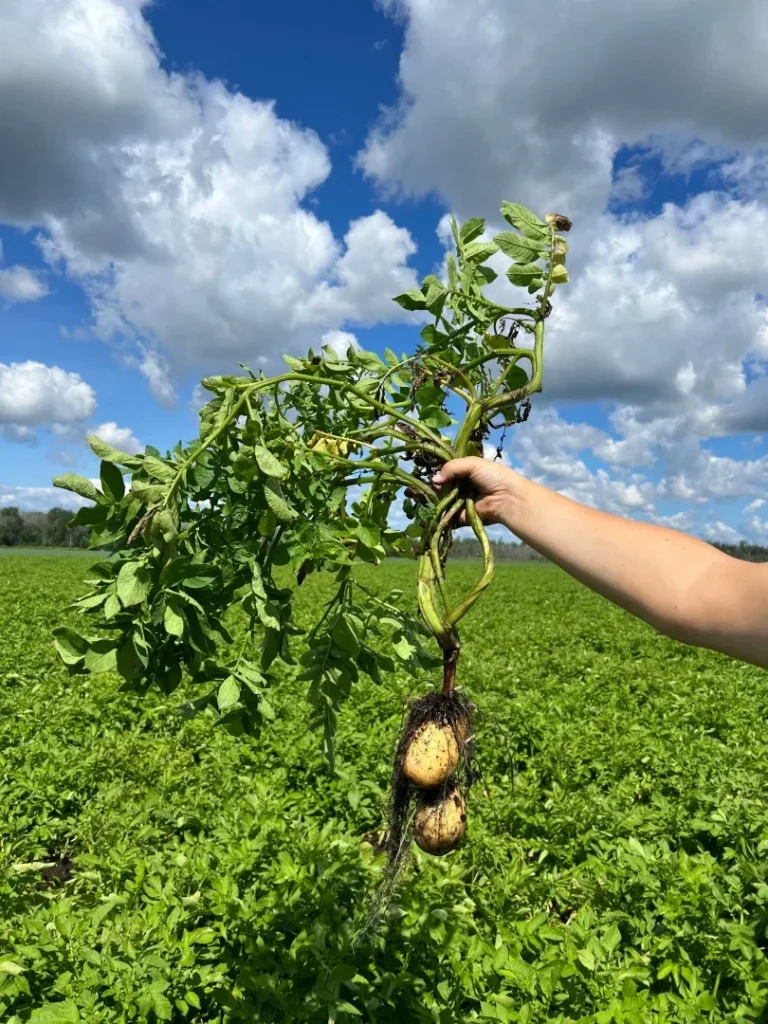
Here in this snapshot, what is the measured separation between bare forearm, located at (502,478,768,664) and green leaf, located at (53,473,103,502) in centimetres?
95

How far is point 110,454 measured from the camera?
1644mm

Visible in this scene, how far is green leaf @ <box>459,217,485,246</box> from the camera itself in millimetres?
2098

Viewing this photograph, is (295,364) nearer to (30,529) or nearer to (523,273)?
(523,273)

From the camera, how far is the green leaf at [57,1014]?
2.34 metres

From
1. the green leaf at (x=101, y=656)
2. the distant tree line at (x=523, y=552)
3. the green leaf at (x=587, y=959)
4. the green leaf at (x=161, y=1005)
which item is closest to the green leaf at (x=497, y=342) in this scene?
the green leaf at (x=101, y=656)

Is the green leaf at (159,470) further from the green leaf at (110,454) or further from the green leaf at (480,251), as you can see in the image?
the green leaf at (480,251)

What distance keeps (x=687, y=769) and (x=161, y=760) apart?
11.3 ft

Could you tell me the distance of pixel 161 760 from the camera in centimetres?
535

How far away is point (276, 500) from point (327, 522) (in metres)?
0.21

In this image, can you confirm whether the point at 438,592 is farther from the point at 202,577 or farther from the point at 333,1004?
the point at 333,1004

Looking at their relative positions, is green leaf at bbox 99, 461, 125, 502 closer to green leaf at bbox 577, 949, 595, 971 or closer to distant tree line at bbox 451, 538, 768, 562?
green leaf at bbox 577, 949, 595, 971

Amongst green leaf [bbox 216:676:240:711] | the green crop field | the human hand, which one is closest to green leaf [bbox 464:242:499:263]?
the human hand

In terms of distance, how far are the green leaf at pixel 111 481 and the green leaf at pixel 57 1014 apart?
1730mm

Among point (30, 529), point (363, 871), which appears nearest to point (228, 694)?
point (363, 871)
